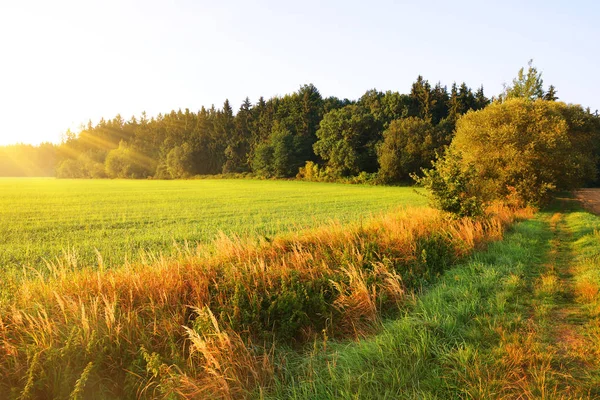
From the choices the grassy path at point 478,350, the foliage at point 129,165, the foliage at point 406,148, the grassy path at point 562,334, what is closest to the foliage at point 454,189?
the grassy path at point 562,334

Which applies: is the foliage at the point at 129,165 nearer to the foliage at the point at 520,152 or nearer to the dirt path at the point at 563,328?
the foliage at the point at 520,152

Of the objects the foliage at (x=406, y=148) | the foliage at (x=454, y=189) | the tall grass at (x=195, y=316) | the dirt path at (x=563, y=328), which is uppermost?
the foliage at (x=406, y=148)

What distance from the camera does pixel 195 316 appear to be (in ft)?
16.7

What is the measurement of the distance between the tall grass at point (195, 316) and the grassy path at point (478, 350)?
606mm

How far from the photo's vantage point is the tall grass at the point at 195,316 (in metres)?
3.65

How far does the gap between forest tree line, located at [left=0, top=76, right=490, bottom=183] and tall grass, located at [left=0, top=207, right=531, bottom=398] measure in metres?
21.7

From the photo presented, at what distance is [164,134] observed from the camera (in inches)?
4350

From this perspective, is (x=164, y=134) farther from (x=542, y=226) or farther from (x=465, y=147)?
(x=542, y=226)

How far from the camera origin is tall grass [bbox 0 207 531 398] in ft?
12.0

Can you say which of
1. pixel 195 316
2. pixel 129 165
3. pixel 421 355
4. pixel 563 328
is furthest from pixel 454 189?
pixel 129 165

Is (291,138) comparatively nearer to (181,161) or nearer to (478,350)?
(181,161)

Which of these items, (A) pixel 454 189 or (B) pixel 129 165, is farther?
(B) pixel 129 165

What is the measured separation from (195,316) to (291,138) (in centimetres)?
6950

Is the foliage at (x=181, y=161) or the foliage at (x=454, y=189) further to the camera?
the foliage at (x=181, y=161)
